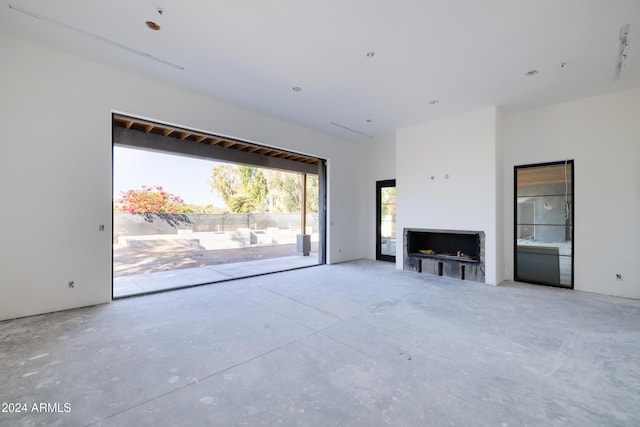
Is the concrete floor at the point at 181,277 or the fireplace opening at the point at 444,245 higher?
the fireplace opening at the point at 444,245

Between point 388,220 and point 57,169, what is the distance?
273 inches

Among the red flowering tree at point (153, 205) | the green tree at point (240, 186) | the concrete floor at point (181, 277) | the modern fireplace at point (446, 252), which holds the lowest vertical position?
the concrete floor at point (181, 277)

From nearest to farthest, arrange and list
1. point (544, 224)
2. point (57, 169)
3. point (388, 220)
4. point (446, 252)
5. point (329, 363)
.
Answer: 1. point (329, 363)
2. point (57, 169)
3. point (544, 224)
4. point (446, 252)
5. point (388, 220)

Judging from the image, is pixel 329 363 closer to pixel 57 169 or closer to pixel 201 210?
pixel 57 169

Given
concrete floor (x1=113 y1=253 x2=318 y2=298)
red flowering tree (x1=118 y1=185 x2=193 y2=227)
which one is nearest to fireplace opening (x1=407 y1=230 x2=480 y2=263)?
concrete floor (x1=113 y1=253 x2=318 y2=298)

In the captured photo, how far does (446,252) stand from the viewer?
6188 millimetres

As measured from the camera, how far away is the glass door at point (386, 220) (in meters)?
7.68

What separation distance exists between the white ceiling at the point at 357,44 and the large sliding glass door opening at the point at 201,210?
4.53 ft

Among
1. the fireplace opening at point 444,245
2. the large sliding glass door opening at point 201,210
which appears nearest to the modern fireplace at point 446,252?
the fireplace opening at point 444,245

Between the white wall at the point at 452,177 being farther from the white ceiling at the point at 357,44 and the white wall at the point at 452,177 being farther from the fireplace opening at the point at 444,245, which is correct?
the white ceiling at the point at 357,44

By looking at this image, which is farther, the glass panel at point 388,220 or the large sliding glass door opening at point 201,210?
the glass panel at point 388,220

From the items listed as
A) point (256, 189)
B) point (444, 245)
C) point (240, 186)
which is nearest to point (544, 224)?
point (444, 245)

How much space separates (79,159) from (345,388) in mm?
4506

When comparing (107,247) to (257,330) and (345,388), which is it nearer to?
(257,330)
